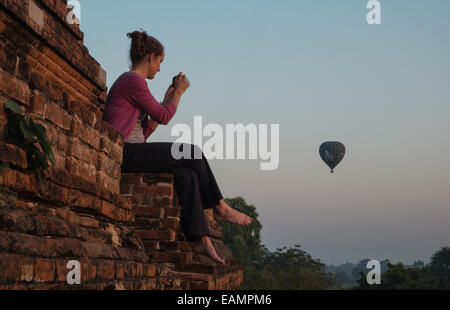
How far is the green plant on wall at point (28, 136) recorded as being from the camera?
2.57 metres

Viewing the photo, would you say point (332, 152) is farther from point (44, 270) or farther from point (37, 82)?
point (44, 270)

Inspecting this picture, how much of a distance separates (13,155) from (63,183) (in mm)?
553

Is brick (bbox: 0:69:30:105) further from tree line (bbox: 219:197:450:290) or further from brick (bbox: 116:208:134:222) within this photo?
tree line (bbox: 219:197:450:290)

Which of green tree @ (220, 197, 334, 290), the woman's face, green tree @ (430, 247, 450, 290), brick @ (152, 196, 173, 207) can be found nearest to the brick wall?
brick @ (152, 196, 173, 207)

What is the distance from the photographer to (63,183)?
9.86ft

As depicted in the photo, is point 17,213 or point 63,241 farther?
point 63,241

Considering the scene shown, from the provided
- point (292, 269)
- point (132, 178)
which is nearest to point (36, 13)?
point (132, 178)

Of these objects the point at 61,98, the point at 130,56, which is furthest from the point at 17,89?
the point at 130,56

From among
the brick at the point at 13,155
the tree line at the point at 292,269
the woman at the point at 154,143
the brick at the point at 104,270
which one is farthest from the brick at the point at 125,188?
the tree line at the point at 292,269

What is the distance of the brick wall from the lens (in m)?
2.44
